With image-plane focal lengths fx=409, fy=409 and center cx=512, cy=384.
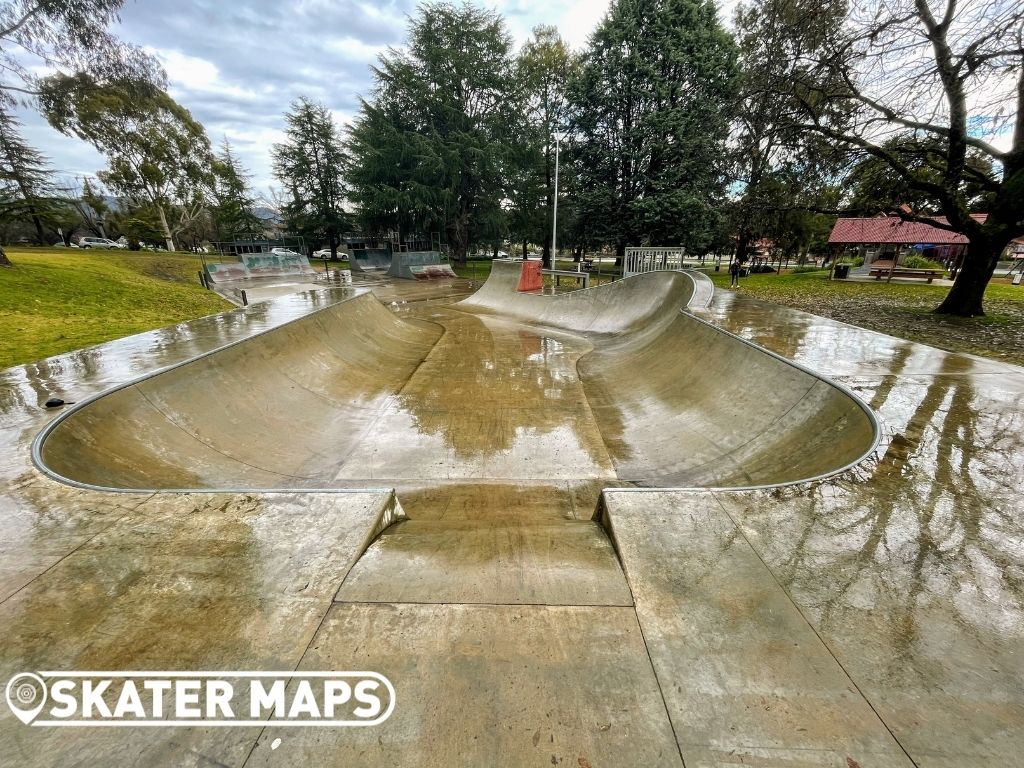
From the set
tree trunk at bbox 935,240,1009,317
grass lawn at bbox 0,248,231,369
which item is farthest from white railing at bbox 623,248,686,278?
grass lawn at bbox 0,248,231,369

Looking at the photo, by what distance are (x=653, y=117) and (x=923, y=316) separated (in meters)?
16.4

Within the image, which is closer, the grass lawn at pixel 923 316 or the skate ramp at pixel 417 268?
the grass lawn at pixel 923 316

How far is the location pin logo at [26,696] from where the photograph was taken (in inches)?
62.1

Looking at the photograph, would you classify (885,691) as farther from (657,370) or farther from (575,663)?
(657,370)

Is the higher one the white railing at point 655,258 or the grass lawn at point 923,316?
the white railing at point 655,258

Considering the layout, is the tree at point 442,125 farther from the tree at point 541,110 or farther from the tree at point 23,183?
the tree at point 23,183

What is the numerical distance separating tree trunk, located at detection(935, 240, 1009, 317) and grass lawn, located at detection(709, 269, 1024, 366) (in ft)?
1.42

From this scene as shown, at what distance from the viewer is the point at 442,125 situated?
106 feet

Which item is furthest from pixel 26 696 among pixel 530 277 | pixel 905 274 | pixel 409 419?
pixel 905 274

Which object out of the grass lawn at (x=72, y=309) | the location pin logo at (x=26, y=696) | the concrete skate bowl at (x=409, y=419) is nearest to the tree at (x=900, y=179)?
the concrete skate bowl at (x=409, y=419)

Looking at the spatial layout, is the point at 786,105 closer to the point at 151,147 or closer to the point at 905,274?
the point at 905,274

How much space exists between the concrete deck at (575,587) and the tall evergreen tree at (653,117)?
812 inches

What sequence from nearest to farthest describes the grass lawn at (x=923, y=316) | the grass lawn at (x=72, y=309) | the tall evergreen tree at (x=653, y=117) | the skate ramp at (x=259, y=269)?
the grass lawn at (x=72, y=309) → the grass lawn at (x=923, y=316) → the tall evergreen tree at (x=653, y=117) → the skate ramp at (x=259, y=269)

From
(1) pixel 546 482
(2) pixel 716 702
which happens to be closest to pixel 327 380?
(1) pixel 546 482
